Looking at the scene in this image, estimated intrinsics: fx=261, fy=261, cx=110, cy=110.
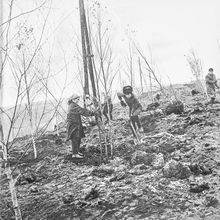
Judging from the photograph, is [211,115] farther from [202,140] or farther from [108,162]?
[108,162]

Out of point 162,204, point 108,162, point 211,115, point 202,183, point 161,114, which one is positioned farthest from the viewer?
point 161,114

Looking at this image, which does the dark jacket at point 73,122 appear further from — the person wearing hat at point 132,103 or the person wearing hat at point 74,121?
the person wearing hat at point 132,103

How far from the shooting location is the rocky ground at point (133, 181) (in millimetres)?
3475

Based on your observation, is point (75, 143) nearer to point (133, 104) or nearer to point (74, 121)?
point (74, 121)

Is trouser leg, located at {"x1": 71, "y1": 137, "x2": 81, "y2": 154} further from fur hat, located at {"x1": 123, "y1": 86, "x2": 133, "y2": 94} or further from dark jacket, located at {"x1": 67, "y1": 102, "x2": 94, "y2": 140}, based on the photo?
fur hat, located at {"x1": 123, "y1": 86, "x2": 133, "y2": 94}

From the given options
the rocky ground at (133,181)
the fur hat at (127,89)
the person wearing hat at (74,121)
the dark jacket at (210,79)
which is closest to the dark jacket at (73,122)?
the person wearing hat at (74,121)

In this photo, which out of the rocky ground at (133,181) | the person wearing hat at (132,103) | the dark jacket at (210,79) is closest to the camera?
the rocky ground at (133,181)

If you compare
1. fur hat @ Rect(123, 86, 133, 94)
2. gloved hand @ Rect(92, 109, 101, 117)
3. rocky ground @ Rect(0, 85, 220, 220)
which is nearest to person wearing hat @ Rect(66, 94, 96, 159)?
gloved hand @ Rect(92, 109, 101, 117)

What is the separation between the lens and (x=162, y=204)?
11.5ft

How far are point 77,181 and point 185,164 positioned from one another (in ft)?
6.75

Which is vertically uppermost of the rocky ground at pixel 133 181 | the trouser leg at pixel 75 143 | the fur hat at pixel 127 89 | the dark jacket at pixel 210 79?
the dark jacket at pixel 210 79

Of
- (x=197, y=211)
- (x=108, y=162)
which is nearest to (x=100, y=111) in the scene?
(x=108, y=162)

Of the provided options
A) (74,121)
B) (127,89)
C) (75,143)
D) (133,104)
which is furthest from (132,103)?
(75,143)

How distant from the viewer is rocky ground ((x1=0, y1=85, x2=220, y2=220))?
137 inches
